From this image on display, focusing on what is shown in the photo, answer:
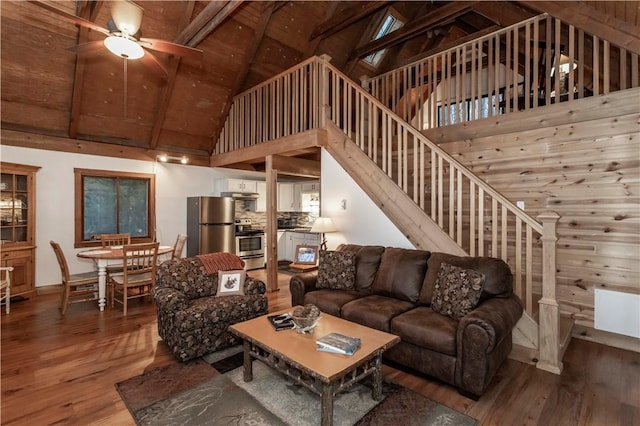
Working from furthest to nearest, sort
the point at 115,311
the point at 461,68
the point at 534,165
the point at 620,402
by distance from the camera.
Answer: the point at 461,68 → the point at 115,311 → the point at 534,165 → the point at 620,402

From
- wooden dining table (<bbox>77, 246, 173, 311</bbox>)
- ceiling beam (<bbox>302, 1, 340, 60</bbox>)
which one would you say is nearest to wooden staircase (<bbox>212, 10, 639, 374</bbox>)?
ceiling beam (<bbox>302, 1, 340, 60</bbox>)

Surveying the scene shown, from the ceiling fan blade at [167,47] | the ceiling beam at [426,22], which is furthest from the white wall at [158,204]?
the ceiling beam at [426,22]

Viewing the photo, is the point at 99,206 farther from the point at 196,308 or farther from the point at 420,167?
the point at 420,167

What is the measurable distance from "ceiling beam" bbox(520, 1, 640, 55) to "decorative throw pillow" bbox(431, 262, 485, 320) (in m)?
2.99

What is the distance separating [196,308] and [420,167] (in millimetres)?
2911

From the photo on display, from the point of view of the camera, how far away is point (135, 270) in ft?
13.9

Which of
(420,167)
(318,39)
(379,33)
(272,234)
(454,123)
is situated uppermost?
(379,33)

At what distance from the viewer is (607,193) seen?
339 cm

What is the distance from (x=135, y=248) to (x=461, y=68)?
17.3 ft

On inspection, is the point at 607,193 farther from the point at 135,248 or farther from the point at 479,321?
the point at 135,248

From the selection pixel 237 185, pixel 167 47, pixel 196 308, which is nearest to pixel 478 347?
pixel 196 308

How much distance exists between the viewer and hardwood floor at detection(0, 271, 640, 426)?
213 centimetres

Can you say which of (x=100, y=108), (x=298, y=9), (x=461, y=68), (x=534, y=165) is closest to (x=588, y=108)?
(x=534, y=165)

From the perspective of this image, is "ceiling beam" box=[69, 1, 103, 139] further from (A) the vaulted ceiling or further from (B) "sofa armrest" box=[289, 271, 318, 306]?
(B) "sofa armrest" box=[289, 271, 318, 306]
